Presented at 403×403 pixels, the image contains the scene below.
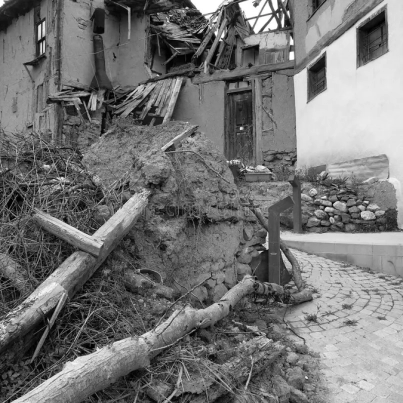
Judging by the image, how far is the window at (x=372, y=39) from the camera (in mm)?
8492

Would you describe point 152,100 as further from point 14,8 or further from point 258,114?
point 14,8

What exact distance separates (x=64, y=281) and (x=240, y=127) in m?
11.0

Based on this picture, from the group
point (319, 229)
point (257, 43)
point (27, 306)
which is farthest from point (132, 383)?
point (257, 43)

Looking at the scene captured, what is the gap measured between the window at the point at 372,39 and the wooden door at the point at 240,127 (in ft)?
13.2

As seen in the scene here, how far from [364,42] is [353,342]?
8.46 meters

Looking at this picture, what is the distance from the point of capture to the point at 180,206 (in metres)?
3.49

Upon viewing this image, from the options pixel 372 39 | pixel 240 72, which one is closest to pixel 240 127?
pixel 240 72

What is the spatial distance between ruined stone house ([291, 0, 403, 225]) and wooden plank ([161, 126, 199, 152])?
5.84 m

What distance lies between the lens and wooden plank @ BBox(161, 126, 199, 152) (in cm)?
372

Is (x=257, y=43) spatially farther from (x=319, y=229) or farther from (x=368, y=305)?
(x=368, y=305)

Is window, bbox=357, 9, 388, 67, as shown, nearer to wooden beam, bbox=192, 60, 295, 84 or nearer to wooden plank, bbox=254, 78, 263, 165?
wooden beam, bbox=192, 60, 295, 84

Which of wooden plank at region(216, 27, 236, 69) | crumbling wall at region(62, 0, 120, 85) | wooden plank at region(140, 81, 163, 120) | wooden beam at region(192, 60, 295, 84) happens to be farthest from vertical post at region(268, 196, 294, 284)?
wooden plank at region(216, 27, 236, 69)

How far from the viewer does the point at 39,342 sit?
2135 millimetres

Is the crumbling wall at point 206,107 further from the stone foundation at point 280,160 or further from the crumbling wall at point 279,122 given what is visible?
the stone foundation at point 280,160
